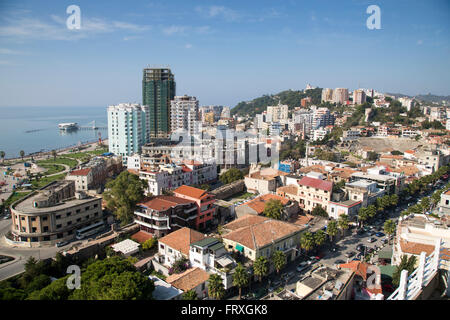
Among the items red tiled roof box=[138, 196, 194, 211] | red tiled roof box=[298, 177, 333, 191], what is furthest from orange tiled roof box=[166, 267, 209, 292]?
red tiled roof box=[298, 177, 333, 191]

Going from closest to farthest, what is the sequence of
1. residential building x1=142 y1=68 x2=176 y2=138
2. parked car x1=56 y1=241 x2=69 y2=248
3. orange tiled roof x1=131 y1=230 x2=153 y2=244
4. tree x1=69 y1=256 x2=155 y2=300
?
tree x1=69 y1=256 x2=155 y2=300, parked car x1=56 y1=241 x2=69 y2=248, orange tiled roof x1=131 y1=230 x2=153 y2=244, residential building x1=142 y1=68 x2=176 y2=138

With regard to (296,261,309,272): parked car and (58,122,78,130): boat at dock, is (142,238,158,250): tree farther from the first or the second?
(58,122,78,130): boat at dock

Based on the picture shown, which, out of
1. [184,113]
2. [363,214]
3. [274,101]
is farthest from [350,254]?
[274,101]

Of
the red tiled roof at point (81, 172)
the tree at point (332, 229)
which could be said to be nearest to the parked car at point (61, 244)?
the red tiled roof at point (81, 172)

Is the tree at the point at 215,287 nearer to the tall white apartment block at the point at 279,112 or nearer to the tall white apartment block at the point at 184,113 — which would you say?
the tall white apartment block at the point at 184,113
